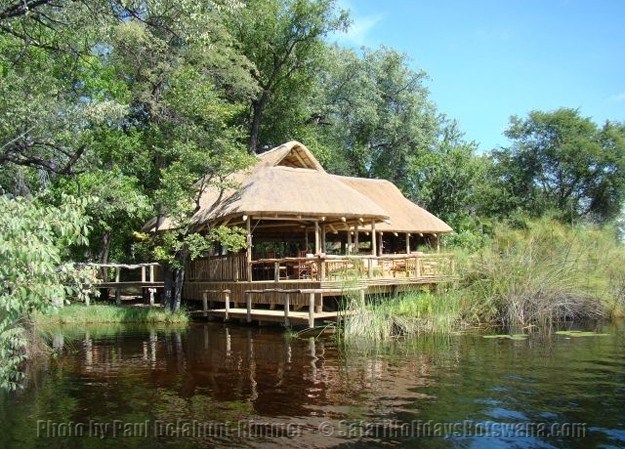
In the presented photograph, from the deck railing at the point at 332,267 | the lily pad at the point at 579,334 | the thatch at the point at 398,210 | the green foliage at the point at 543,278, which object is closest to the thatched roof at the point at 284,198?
the deck railing at the point at 332,267

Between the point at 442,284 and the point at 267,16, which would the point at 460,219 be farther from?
the point at 442,284

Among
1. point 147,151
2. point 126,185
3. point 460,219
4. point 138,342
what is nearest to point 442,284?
point 138,342

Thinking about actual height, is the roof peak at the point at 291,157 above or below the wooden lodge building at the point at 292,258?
above

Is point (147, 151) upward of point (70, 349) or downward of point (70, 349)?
upward

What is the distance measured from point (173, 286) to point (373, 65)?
899 inches

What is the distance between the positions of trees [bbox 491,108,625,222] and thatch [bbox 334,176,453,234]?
1080 cm

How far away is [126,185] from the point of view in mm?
20297

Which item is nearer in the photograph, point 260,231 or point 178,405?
point 178,405

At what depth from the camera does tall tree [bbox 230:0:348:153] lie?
98.5ft

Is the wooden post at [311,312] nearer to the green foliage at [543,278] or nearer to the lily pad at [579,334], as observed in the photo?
the green foliage at [543,278]

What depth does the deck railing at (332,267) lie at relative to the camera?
16391 mm

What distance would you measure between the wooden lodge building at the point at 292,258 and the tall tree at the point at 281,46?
7997mm

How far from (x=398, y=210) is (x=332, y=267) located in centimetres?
1189

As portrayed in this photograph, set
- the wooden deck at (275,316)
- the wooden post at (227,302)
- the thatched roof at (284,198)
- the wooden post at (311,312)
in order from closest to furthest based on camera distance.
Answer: the wooden post at (311,312), the wooden deck at (275,316), the thatched roof at (284,198), the wooden post at (227,302)
